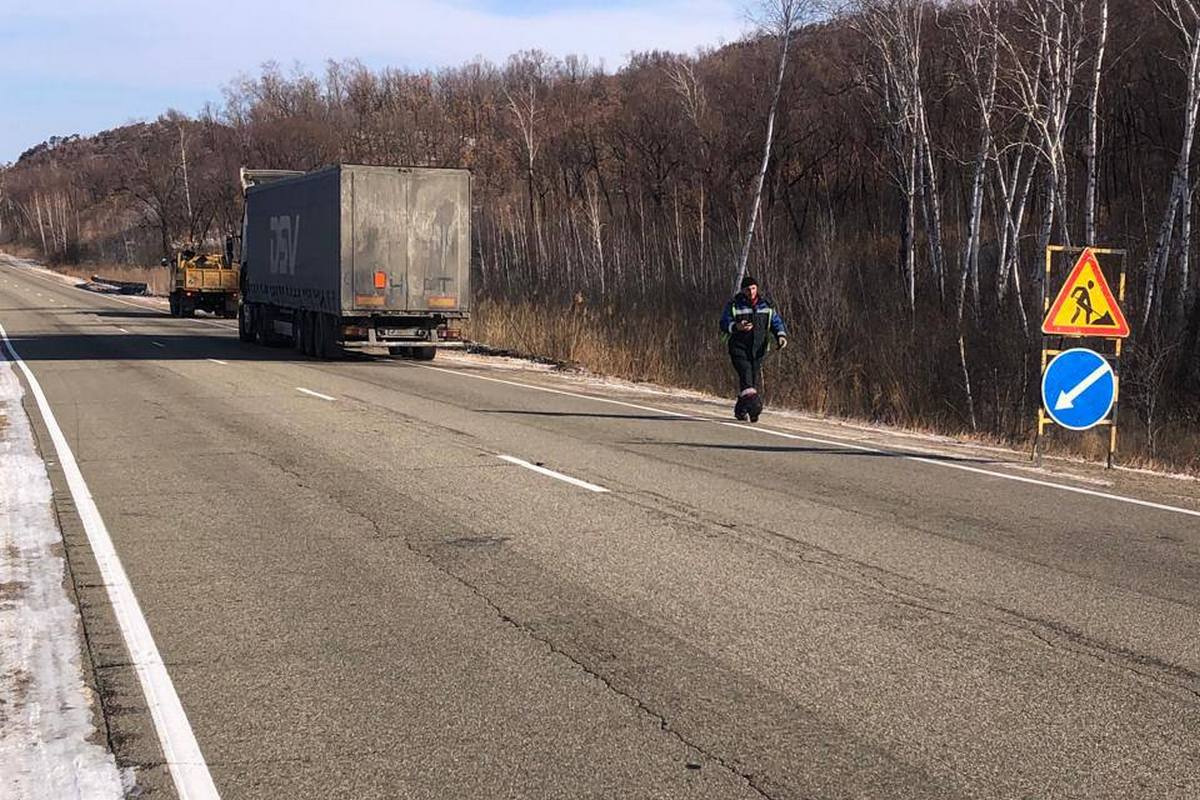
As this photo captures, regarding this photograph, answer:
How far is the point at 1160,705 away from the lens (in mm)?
5145

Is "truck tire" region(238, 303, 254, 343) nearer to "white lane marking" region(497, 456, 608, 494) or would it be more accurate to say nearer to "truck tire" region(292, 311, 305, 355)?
"truck tire" region(292, 311, 305, 355)

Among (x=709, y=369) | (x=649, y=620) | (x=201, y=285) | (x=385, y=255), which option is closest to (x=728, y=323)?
(x=709, y=369)

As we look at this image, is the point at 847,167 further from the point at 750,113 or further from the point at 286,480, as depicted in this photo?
the point at 286,480

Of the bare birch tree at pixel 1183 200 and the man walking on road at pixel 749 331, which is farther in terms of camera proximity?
the bare birch tree at pixel 1183 200

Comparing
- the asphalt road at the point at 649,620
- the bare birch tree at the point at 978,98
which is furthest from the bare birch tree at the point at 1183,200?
the asphalt road at the point at 649,620

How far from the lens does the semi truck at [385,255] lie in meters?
25.0

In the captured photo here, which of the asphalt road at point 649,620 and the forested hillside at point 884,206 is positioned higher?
the forested hillside at point 884,206

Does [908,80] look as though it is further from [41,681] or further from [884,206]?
[41,681]

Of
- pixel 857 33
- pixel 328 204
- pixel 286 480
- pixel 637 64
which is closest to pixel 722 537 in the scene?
pixel 286 480

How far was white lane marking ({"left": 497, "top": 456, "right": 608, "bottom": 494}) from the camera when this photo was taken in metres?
10.6

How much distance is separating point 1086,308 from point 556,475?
5528mm

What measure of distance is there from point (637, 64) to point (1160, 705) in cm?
8575

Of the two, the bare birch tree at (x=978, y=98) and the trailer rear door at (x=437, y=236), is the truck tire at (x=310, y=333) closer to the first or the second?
the trailer rear door at (x=437, y=236)

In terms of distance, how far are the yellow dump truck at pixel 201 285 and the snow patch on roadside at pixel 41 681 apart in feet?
143
